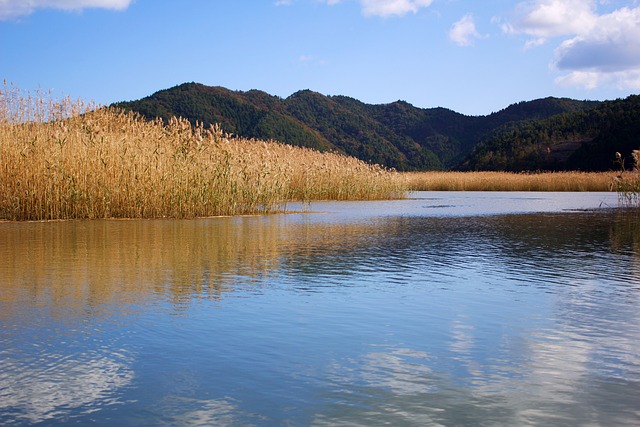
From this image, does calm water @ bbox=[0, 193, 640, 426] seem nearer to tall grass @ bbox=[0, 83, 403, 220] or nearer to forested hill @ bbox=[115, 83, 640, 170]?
tall grass @ bbox=[0, 83, 403, 220]

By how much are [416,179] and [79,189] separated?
2994cm

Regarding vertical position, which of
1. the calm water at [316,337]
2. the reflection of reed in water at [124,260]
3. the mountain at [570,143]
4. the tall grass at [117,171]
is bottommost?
the calm water at [316,337]

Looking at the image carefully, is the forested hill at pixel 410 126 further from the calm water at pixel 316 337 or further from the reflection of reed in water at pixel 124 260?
the calm water at pixel 316 337

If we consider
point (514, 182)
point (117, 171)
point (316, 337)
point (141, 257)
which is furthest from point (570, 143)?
point (316, 337)

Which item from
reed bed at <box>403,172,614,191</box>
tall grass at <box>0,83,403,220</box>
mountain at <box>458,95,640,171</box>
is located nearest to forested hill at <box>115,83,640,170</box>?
mountain at <box>458,95,640,171</box>

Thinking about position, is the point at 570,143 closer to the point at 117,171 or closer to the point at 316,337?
the point at 117,171

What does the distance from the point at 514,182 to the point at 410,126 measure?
334 feet

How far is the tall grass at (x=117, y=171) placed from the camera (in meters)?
11.8

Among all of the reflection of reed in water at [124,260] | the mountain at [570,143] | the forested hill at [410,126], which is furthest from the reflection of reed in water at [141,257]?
the mountain at [570,143]

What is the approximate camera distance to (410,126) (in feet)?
453

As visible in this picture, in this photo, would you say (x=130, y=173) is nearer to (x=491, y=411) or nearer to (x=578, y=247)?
(x=578, y=247)

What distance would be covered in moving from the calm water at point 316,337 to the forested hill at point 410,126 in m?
51.4

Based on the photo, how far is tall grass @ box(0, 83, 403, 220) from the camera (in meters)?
11.8

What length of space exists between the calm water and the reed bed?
28.7 metres
